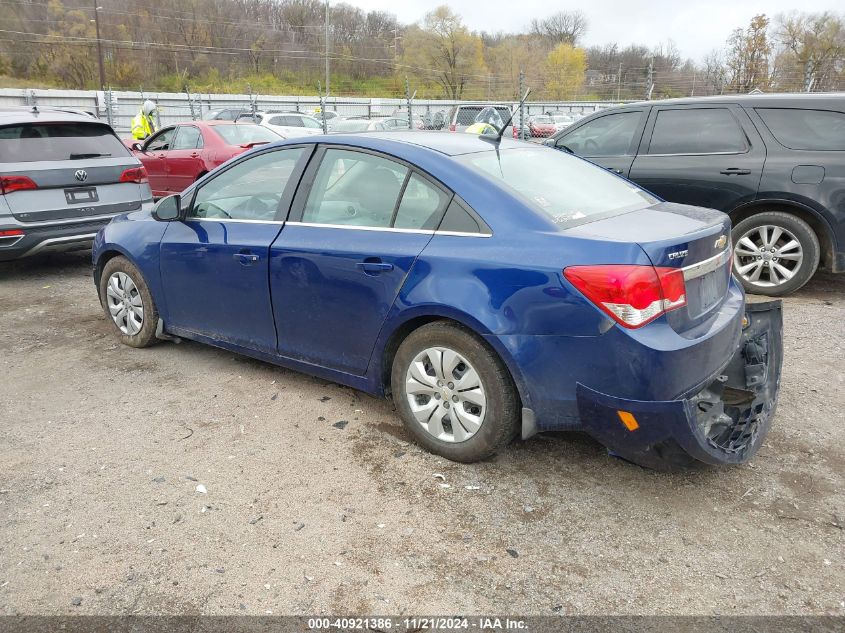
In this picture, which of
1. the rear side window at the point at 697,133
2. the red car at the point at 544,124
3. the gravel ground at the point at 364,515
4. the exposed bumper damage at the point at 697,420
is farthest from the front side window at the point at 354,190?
the red car at the point at 544,124

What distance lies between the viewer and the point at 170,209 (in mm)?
4367

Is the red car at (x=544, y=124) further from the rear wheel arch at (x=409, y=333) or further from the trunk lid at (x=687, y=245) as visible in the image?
the rear wheel arch at (x=409, y=333)

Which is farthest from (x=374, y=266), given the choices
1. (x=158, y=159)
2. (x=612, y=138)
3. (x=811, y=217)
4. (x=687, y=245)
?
(x=158, y=159)

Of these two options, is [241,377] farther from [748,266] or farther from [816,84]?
[816,84]

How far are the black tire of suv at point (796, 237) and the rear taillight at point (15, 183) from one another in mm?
6616

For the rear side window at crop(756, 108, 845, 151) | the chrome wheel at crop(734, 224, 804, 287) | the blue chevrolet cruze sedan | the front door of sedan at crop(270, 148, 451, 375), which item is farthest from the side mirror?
the rear side window at crop(756, 108, 845, 151)

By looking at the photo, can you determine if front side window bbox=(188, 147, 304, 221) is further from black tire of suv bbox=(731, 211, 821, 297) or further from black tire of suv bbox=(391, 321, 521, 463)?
black tire of suv bbox=(731, 211, 821, 297)

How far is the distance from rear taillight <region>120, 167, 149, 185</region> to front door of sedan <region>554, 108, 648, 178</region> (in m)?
4.65

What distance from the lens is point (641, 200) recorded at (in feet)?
12.0

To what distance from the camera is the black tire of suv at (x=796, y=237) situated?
5.82 meters

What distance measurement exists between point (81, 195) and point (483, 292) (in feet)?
18.1

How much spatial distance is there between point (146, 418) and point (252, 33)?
75046 millimetres

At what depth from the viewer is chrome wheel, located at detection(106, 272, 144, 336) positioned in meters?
4.82

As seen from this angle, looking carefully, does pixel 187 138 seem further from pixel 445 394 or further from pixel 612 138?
pixel 445 394
